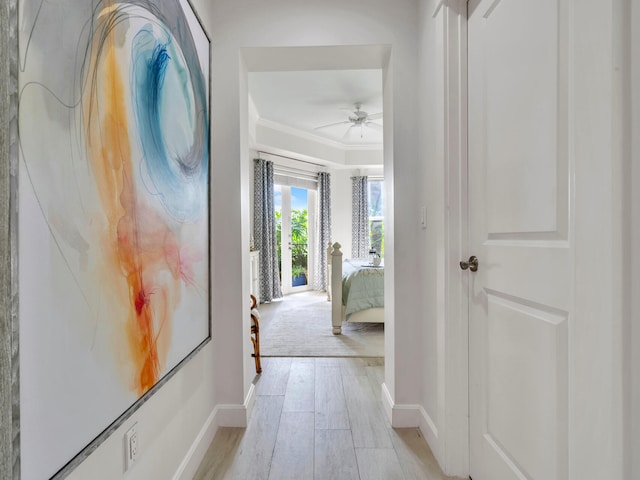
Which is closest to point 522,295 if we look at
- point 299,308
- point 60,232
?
point 60,232

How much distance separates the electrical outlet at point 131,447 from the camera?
0.93 meters

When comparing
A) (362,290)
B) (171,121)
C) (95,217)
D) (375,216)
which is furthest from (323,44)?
(375,216)

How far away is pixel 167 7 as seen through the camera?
47.2 inches

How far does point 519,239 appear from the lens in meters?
1.08

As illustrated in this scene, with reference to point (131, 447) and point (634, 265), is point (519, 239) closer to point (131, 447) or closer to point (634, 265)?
point (634, 265)

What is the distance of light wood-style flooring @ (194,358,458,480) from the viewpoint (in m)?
1.44

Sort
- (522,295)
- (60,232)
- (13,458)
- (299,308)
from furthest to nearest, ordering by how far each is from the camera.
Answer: (299,308)
(522,295)
(60,232)
(13,458)

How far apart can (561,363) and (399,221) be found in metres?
1.05

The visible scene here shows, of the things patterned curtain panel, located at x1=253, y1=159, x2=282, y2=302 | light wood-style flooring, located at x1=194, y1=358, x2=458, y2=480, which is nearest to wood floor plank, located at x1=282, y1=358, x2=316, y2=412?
light wood-style flooring, located at x1=194, y1=358, x2=458, y2=480

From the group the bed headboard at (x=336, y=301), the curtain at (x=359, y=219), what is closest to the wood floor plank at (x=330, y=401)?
the bed headboard at (x=336, y=301)

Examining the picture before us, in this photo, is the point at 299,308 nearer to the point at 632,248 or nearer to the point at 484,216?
the point at 484,216

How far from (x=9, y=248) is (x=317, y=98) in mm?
3838

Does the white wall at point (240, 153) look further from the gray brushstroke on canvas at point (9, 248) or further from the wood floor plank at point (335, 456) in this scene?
the gray brushstroke on canvas at point (9, 248)

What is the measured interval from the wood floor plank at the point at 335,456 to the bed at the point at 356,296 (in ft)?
5.79
